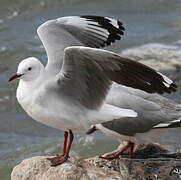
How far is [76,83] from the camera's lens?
5.23 metres

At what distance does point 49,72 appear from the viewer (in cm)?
553

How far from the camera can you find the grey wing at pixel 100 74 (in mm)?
4812

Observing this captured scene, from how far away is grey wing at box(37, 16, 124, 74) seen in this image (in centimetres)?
616

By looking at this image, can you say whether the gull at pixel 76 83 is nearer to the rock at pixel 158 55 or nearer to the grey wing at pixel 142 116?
the grey wing at pixel 142 116

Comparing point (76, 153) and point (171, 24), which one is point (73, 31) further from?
point (171, 24)

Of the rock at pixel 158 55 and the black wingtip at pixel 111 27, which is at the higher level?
the black wingtip at pixel 111 27

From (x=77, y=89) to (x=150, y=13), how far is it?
8.62m

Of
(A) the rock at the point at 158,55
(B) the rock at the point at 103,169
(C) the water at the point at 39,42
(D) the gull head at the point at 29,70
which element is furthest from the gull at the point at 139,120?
(A) the rock at the point at 158,55

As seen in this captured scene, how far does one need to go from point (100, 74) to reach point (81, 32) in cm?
137

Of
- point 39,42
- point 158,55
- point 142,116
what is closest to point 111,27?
point 142,116

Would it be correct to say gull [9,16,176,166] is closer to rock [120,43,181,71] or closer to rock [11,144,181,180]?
rock [11,144,181,180]

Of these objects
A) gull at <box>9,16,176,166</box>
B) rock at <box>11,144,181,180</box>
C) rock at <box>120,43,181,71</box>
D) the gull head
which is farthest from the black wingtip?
rock at <box>120,43,181,71</box>

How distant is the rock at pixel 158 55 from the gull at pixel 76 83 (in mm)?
4777

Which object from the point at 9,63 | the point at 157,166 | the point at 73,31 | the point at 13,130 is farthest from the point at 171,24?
the point at 157,166
